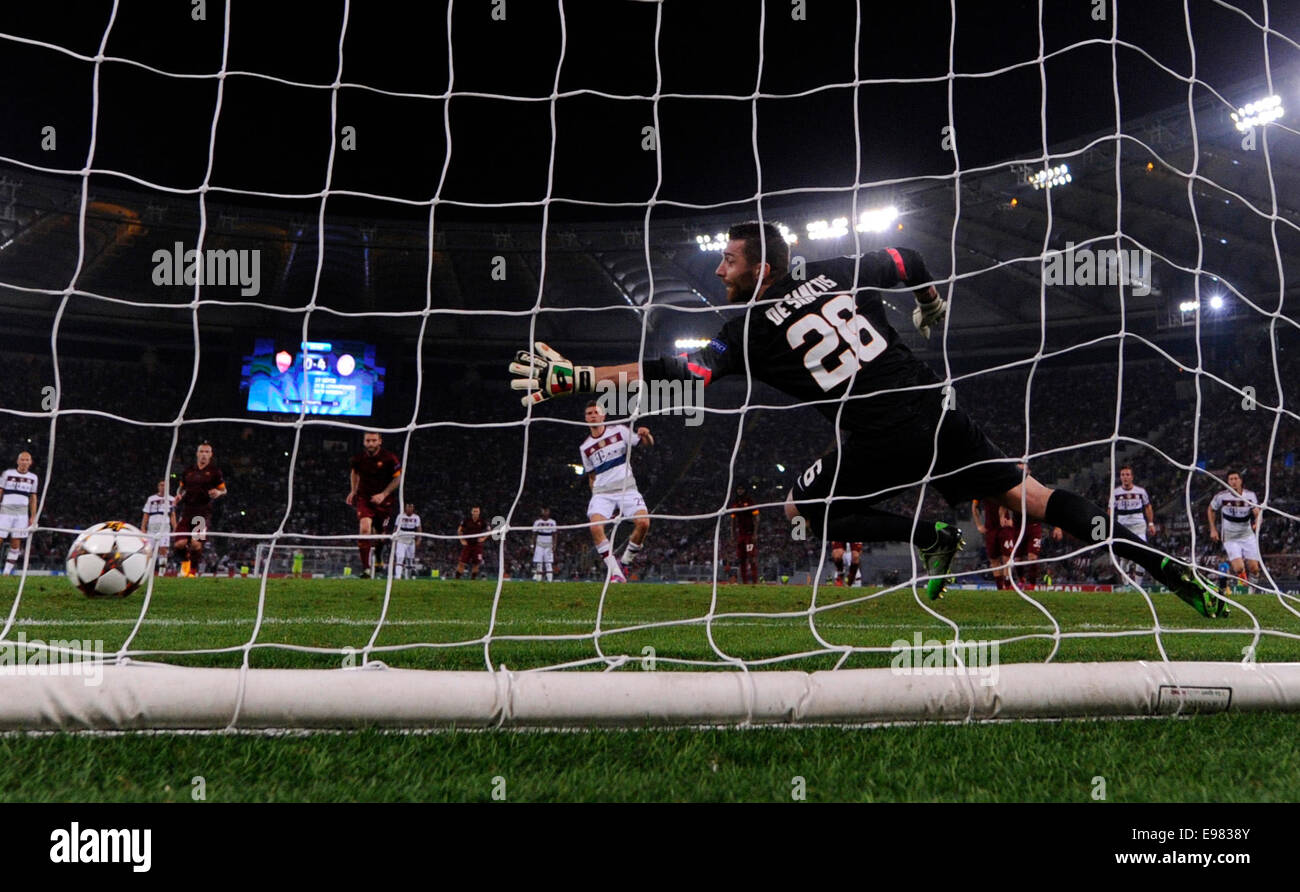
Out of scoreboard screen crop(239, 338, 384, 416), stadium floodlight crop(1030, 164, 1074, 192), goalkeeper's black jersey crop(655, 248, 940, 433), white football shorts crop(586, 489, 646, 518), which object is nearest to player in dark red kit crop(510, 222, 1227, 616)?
goalkeeper's black jersey crop(655, 248, 940, 433)

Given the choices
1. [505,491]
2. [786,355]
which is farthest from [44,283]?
[786,355]

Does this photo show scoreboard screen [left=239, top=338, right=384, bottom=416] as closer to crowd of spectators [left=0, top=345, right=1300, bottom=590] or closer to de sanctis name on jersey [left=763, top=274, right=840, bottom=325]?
crowd of spectators [left=0, top=345, right=1300, bottom=590]

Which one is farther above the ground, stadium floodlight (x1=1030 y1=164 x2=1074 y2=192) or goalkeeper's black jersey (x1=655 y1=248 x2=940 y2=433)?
stadium floodlight (x1=1030 y1=164 x2=1074 y2=192)

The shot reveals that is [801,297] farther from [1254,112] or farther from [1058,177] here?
[1058,177]

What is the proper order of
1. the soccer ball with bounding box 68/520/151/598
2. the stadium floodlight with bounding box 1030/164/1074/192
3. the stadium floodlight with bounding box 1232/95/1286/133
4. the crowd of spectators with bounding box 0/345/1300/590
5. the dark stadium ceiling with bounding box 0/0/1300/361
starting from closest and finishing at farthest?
the stadium floodlight with bounding box 1232/95/1286/133, the soccer ball with bounding box 68/520/151/598, the dark stadium ceiling with bounding box 0/0/1300/361, the stadium floodlight with bounding box 1030/164/1074/192, the crowd of spectators with bounding box 0/345/1300/590

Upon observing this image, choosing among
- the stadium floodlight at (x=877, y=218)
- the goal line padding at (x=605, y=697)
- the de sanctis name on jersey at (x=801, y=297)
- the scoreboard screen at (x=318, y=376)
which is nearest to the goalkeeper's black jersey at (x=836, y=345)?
the de sanctis name on jersey at (x=801, y=297)

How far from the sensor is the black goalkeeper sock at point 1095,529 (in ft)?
11.9

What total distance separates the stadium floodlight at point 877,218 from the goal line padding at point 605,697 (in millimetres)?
17355

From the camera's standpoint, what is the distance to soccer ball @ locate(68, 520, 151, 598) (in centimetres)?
544

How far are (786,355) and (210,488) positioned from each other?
8165mm

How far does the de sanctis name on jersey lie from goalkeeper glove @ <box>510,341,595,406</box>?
92 centimetres

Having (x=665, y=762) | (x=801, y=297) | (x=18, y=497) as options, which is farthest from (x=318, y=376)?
(x=665, y=762)

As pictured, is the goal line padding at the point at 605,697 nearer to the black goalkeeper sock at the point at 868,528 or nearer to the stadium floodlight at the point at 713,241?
the black goalkeeper sock at the point at 868,528

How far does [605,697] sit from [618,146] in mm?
19733
